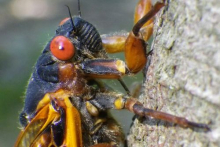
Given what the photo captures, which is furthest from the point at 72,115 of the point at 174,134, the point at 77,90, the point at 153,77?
the point at 174,134

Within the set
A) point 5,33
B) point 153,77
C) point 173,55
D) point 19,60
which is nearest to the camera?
point 173,55

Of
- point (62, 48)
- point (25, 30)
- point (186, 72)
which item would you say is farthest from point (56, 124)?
point (25, 30)

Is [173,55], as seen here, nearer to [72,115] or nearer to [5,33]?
[72,115]

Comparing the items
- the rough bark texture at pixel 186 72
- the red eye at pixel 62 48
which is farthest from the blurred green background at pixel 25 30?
the rough bark texture at pixel 186 72

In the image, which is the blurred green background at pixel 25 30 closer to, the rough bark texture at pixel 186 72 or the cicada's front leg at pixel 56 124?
the cicada's front leg at pixel 56 124

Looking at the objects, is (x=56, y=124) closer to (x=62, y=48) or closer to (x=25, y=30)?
(x=62, y=48)
